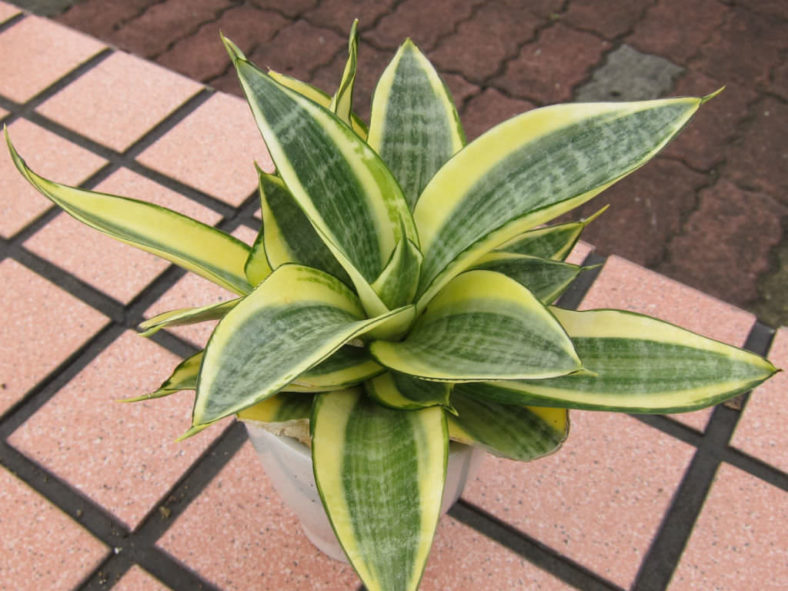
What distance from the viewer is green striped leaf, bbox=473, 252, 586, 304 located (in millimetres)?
613

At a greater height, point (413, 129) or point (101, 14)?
point (413, 129)

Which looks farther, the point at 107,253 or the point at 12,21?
the point at 12,21

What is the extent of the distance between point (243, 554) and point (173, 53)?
1246 mm

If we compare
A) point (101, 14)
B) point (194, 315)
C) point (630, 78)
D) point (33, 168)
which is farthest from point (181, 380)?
point (101, 14)

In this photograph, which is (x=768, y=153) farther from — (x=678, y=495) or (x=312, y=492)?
(x=312, y=492)

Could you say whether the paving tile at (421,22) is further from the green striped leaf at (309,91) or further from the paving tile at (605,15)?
the green striped leaf at (309,91)

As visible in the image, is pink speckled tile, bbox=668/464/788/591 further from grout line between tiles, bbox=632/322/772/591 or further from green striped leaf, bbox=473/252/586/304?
green striped leaf, bbox=473/252/586/304

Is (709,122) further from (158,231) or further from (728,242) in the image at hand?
(158,231)

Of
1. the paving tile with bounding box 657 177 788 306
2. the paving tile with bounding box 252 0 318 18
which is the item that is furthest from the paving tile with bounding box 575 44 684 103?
the paving tile with bounding box 252 0 318 18

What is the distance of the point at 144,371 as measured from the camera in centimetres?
112

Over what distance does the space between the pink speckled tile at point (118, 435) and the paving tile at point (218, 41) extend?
2.66 feet

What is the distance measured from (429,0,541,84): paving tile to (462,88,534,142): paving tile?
0.22ft

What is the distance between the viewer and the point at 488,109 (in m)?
1.61

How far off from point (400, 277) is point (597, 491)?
0.62 metres
